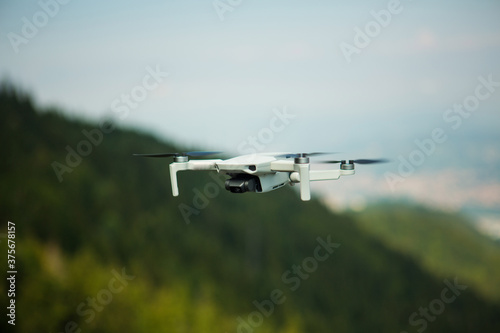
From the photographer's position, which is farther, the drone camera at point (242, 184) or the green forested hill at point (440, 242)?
the green forested hill at point (440, 242)

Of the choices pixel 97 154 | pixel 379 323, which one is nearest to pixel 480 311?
pixel 379 323

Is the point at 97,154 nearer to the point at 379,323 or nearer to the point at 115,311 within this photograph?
the point at 115,311
